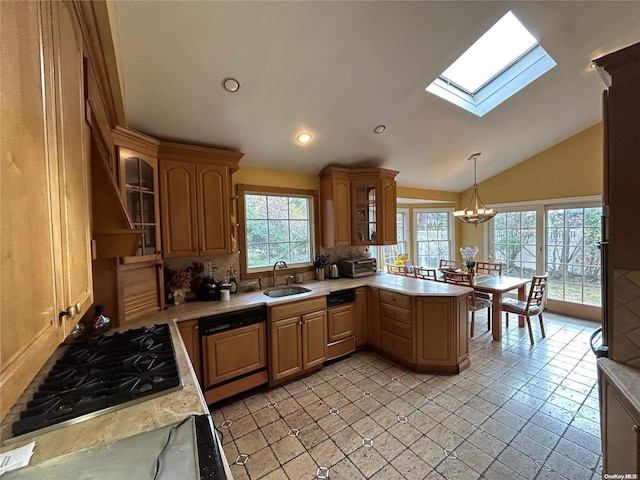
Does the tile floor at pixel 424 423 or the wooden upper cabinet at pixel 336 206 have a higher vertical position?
the wooden upper cabinet at pixel 336 206

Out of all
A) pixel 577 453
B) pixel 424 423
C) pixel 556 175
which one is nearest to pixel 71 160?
pixel 424 423

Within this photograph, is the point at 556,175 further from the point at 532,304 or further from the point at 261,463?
the point at 261,463

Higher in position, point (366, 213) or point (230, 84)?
point (230, 84)

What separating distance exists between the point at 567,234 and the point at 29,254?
620 centimetres

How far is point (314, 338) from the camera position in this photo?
2898mm

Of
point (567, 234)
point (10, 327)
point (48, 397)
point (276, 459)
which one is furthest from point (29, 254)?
point (567, 234)

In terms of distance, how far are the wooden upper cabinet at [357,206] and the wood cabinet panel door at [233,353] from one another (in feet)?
5.11

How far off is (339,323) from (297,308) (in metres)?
0.65

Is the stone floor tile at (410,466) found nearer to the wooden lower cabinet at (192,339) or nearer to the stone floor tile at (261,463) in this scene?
the stone floor tile at (261,463)

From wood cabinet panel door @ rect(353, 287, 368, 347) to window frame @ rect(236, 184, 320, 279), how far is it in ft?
2.52

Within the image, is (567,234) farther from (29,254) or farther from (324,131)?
(29,254)

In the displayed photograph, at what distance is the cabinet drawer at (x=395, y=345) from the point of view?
9.78ft

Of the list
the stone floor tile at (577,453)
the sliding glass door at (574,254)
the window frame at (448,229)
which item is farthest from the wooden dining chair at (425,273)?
the stone floor tile at (577,453)

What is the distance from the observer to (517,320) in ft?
14.3
